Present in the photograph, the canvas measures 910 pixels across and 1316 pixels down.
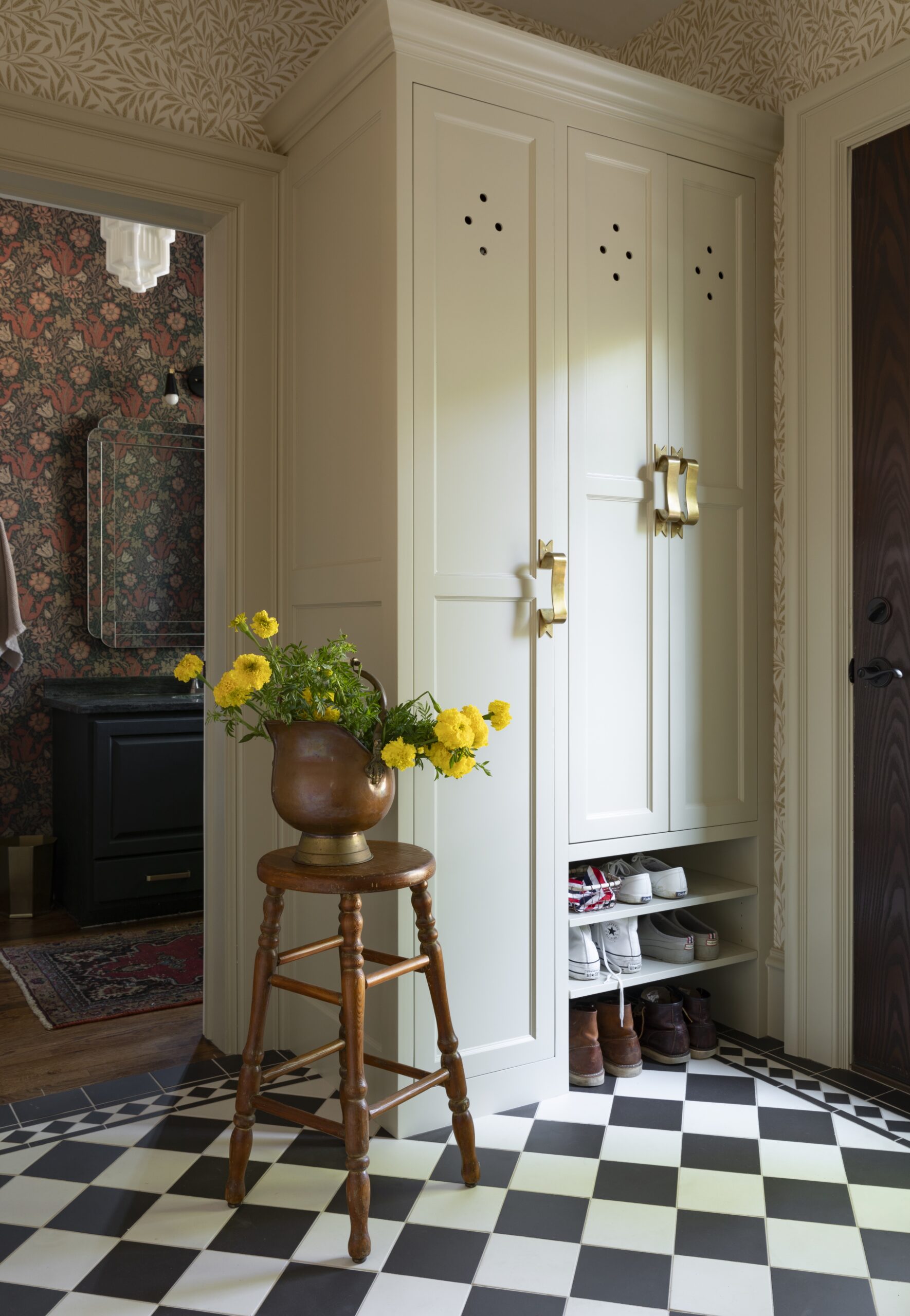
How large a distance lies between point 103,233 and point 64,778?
1956 mm

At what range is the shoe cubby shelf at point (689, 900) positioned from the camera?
7.86 feet

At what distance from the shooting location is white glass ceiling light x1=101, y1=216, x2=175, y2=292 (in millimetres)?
3041

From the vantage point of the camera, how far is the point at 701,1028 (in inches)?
98.7

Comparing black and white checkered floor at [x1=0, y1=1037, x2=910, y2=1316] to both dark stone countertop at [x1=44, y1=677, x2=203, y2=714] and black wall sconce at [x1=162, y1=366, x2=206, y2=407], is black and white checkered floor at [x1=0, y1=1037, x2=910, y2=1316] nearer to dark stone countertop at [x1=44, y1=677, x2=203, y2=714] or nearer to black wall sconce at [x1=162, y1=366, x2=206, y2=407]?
dark stone countertop at [x1=44, y1=677, x2=203, y2=714]

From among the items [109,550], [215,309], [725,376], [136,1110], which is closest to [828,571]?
[725,376]

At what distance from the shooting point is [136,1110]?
222 cm

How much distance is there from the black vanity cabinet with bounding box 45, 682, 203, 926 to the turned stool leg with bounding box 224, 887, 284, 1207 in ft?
6.56

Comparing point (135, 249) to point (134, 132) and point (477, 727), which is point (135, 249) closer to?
point (134, 132)

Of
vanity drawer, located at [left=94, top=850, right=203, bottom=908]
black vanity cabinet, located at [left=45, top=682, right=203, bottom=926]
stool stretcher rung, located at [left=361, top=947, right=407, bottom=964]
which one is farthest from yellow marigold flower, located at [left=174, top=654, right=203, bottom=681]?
vanity drawer, located at [left=94, top=850, right=203, bottom=908]

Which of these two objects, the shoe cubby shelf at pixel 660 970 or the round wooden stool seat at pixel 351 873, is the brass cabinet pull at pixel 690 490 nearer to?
the shoe cubby shelf at pixel 660 970

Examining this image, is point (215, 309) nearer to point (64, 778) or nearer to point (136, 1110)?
point (136, 1110)

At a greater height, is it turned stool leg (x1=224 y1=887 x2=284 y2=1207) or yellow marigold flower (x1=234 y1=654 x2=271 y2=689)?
yellow marigold flower (x1=234 y1=654 x2=271 y2=689)

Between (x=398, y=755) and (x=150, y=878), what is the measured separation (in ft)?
7.58

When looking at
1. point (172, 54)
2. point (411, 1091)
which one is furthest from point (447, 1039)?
point (172, 54)
